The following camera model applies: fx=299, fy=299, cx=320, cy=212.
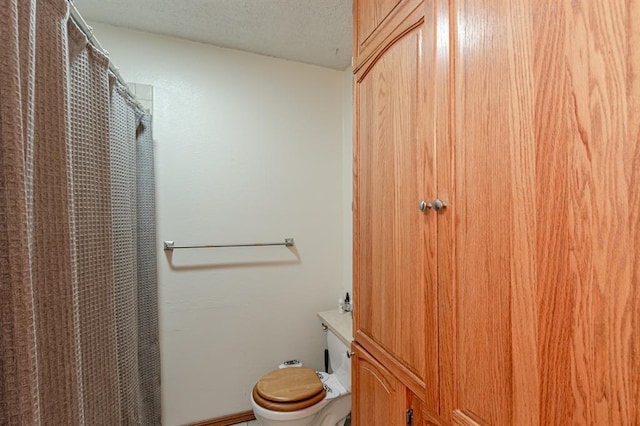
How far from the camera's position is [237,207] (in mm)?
1958

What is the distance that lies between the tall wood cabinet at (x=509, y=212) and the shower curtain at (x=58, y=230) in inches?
31.6

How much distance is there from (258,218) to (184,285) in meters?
0.61

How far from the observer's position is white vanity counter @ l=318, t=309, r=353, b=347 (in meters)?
1.68

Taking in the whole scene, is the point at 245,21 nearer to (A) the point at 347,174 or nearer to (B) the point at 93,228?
(A) the point at 347,174

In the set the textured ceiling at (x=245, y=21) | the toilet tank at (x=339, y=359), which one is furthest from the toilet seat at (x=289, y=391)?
the textured ceiling at (x=245, y=21)

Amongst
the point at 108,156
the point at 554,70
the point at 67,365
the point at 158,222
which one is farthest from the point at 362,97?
the point at 158,222

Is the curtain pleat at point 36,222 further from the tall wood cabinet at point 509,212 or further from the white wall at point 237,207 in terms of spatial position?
the white wall at point 237,207

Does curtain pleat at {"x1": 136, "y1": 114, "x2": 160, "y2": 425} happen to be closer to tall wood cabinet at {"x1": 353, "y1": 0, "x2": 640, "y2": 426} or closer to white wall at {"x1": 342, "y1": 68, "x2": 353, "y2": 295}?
white wall at {"x1": 342, "y1": 68, "x2": 353, "y2": 295}

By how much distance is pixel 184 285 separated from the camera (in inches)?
72.3

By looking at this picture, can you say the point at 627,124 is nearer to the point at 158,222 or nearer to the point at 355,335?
the point at 355,335

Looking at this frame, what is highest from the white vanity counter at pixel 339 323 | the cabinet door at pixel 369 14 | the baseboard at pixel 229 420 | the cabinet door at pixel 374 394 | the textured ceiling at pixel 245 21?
the textured ceiling at pixel 245 21

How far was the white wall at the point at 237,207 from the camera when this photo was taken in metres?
1.80

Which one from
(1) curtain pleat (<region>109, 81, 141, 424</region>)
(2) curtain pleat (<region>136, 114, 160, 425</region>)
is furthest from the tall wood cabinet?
(2) curtain pleat (<region>136, 114, 160, 425</region>)

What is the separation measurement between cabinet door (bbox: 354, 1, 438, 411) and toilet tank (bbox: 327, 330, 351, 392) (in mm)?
710
